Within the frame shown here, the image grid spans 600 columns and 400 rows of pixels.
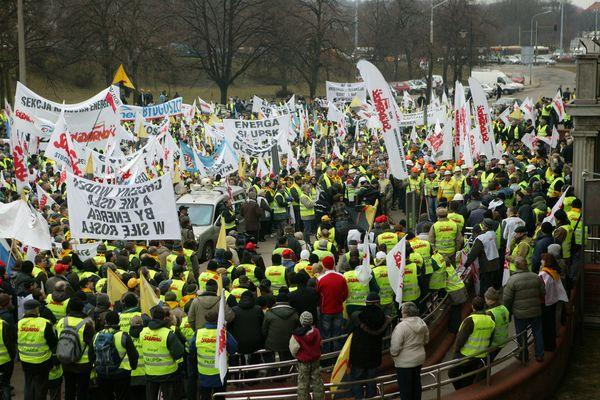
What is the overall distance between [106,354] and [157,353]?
26.1 inches

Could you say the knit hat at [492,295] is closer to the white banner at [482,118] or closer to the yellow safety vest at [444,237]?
the yellow safety vest at [444,237]

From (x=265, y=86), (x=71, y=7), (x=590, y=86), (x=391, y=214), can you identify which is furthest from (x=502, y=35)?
(x=590, y=86)

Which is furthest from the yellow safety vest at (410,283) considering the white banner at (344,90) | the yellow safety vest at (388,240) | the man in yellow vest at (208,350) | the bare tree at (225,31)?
the bare tree at (225,31)

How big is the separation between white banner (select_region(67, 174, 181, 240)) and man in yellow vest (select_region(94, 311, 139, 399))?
321 centimetres

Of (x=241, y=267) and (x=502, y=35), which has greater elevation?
(x=502, y=35)

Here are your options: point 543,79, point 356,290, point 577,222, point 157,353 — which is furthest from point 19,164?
point 543,79

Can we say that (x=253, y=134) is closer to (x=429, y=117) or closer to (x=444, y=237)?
(x=429, y=117)

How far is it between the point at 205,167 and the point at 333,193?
13.3 feet

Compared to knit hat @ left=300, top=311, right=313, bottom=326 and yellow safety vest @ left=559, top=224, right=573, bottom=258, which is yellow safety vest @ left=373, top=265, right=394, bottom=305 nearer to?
knit hat @ left=300, top=311, right=313, bottom=326

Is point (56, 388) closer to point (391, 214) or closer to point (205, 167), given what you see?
point (205, 167)

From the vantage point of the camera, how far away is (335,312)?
13.1 metres

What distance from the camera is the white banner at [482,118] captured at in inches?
923

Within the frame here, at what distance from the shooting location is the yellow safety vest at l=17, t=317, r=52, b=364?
11.8 metres

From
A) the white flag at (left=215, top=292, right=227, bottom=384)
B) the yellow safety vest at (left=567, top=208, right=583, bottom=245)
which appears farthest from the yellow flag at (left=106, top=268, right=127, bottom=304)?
the yellow safety vest at (left=567, top=208, right=583, bottom=245)
